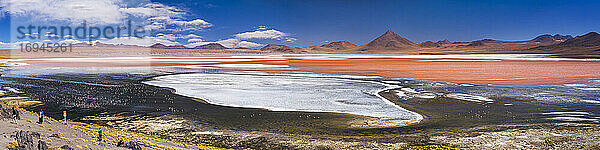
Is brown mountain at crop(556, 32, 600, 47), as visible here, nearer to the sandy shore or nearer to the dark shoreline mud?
the dark shoreline mud

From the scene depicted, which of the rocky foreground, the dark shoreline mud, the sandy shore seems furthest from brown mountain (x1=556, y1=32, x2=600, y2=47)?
the rocky foreground

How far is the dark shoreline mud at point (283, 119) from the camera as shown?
1131cm

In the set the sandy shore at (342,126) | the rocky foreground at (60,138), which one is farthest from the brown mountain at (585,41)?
the rocky foreground at (60,138)

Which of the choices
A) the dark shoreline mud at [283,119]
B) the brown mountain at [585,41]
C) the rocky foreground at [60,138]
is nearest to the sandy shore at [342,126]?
the dark shoreline mud at [283,119]

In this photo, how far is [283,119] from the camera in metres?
14.0

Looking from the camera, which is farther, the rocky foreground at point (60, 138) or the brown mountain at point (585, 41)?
the brown mountain at point (585, 41)

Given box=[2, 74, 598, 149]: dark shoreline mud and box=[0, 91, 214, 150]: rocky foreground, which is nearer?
box=[0, 91, 214, 150]: rocky foreground

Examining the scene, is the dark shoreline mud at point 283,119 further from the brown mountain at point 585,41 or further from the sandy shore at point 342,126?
the brown mountain at point 585,41

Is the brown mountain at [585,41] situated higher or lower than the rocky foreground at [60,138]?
higher

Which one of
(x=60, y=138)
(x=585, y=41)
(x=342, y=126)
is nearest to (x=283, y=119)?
(x=342, y=126)

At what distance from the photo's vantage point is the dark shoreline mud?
Result: 11312 millimetres

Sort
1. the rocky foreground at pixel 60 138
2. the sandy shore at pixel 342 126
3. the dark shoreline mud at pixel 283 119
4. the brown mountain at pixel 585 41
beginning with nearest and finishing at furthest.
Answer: the rocky foreground at pixel 60 138, the sandy shore at pixel 342 126, the dark shoreline mud at pixel 283 119, the brown mountain at pixel 585 41

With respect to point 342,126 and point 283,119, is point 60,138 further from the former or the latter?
point 342,126

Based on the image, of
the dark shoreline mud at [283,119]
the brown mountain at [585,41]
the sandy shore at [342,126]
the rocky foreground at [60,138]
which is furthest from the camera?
the brown mountain at [585,41]
